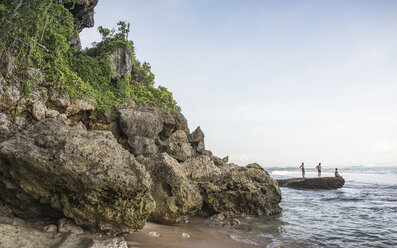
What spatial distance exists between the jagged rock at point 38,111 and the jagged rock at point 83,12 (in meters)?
10.6

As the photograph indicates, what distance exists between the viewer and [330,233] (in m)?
7.74

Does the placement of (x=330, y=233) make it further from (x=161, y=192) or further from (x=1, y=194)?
(x=1, y=194)

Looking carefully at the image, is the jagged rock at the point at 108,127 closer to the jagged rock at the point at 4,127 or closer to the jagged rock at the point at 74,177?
the jagged rock at the point at 4,127

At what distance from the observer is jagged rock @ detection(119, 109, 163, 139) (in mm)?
13430

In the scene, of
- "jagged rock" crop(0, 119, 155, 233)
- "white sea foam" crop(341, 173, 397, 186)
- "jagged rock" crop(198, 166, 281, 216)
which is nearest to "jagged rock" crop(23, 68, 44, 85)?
"jagged rock" crop(0, 119, 155, 233)

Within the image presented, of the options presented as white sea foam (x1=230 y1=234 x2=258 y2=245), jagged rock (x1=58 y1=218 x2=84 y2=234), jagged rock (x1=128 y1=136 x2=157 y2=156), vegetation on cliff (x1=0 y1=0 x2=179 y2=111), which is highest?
vegetation on cliff (x1=0 y1=0 x2=179 y2=111)

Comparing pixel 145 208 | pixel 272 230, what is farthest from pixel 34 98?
pixel 272 230

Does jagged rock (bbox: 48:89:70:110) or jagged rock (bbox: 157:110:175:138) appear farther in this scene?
jagged rock (bbox: 157:110:175:138)

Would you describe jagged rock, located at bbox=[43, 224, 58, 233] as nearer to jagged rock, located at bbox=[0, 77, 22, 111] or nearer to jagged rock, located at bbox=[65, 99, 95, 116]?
jagged rock, located at bbox=[0, 77, 22, 111]

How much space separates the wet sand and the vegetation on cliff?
22.9ft

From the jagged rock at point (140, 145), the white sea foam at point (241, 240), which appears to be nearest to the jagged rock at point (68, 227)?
the white sea foam at point (241, 240)

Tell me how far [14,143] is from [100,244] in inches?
108

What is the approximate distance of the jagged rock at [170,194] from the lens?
757 cm

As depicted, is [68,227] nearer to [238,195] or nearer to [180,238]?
[180,238]
